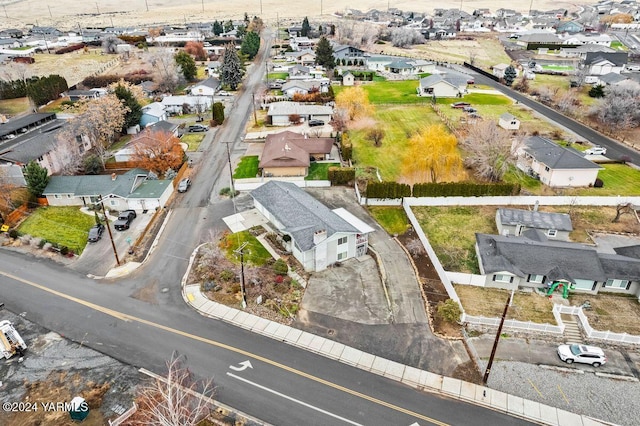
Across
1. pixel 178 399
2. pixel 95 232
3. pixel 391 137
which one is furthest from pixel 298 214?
pixel 391 137

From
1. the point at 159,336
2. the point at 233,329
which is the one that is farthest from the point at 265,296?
the point at 159,336

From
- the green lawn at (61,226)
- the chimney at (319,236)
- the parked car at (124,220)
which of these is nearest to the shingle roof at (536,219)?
the chimney at (319,236)

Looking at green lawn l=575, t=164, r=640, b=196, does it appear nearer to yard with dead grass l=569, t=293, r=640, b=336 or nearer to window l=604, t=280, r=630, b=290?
window l=604, t=280, r=630, b=290

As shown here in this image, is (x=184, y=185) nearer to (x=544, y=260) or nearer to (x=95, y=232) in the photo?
(x=95, y=232)

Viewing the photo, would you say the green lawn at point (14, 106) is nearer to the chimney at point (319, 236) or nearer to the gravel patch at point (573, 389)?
the chimney at point (319, 236)

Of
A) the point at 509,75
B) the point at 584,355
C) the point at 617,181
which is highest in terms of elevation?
the point at 509,75
